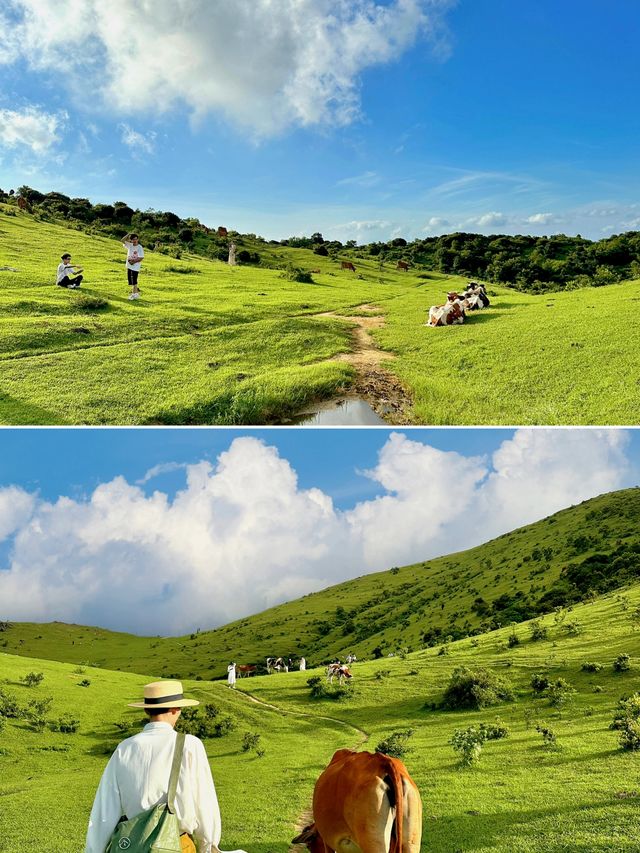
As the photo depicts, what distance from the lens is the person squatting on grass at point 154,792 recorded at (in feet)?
15.7

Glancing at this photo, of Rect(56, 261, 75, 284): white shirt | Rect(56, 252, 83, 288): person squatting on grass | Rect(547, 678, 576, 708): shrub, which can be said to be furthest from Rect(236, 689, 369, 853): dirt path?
Rect(56, 261, 75, 284): white shirt

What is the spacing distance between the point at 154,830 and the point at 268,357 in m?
19.3

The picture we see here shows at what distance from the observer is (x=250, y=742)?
19.7 m

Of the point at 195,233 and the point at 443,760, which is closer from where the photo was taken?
the point at 443,760

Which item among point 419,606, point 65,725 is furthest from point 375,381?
point 419,606

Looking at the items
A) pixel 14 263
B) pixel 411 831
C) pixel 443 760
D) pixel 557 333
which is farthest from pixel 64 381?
pixel 14 263

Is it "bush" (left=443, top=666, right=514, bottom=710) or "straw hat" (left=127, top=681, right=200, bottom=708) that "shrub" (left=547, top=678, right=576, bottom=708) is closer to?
"bush" (left=443, top=666, right=514, bottom=710)

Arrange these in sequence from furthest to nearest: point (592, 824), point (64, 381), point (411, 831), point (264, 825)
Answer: point (64, 381)
point (264, 825)
point (592, 824)
point (411, 831)

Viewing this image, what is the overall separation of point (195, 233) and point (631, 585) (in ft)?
208

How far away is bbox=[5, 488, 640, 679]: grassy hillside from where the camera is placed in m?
45.5

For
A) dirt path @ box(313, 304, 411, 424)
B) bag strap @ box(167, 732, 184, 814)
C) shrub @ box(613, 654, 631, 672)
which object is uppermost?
dirt path @ box(313, 304, 411, 424)

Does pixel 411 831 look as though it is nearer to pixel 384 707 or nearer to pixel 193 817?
pixel 193 817

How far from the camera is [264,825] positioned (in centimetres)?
1277

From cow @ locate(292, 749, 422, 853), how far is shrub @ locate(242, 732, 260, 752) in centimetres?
1297
